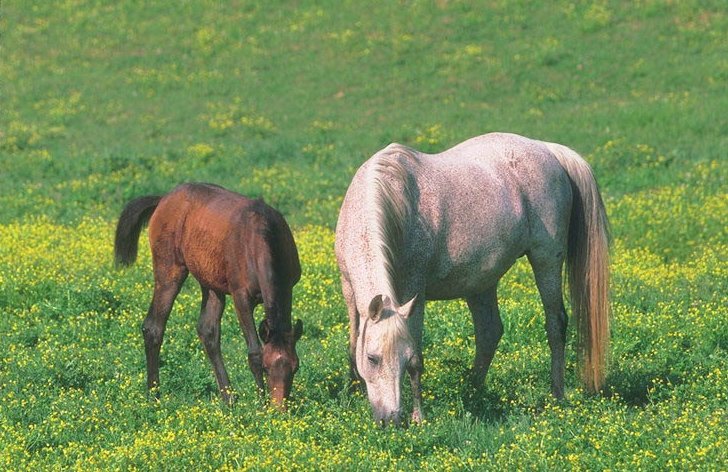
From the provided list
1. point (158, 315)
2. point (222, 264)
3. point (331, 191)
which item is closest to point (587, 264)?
point (222, 264)

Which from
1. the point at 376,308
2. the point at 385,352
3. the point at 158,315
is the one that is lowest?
the point at 158,315

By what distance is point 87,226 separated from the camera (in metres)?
18.5

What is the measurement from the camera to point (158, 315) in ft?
33.8

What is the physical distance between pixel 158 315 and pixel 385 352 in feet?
10.5

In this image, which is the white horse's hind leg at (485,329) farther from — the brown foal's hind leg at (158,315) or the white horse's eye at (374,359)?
the brown foal's hind leg at (158,315)

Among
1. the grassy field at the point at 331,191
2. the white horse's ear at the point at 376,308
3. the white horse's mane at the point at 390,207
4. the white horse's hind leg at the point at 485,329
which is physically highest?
the white horse's mane at the point at 390,207

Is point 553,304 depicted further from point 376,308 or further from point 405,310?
point 376,308

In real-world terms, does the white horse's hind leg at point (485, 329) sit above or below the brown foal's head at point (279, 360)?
below

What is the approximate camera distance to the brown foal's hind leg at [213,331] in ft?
33.2

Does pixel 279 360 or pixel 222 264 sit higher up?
pixel 222 264

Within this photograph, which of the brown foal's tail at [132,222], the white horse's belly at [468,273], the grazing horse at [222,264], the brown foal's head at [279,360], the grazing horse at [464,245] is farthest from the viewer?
the brown foal's tail at [132,222]

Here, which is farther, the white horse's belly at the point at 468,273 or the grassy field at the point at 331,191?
the white horse's belly at the point at 468,273

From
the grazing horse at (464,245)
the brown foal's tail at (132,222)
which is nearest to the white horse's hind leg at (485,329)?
the grazing horse at (464,245)

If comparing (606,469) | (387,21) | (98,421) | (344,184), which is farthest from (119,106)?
(606,469)
